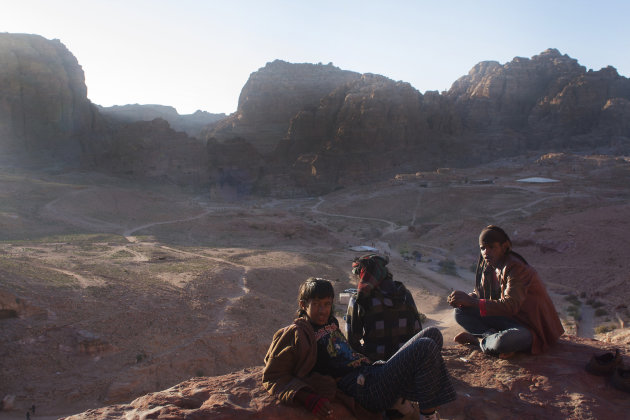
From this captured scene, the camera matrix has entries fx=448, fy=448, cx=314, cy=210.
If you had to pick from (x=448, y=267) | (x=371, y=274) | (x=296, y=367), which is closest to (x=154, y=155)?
(x=448, y=267)

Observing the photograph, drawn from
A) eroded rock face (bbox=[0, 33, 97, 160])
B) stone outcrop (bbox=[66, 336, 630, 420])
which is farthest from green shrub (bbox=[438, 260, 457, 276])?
eroded rock face (bbox=[0, 33, 97, 160])

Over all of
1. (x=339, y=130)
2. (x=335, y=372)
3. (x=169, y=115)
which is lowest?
(x=335, y=372)

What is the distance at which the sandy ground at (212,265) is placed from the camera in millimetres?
7680

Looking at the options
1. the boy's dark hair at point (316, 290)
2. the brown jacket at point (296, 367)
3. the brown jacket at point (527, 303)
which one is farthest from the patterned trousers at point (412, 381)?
the brown jacket at point (527, 303)

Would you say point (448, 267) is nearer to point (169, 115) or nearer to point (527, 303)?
point (527, 303)

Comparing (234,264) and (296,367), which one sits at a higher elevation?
(296,367)

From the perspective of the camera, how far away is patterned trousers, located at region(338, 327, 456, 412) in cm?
303

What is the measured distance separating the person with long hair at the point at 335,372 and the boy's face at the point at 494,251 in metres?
1.43

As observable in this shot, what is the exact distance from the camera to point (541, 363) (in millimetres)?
4238

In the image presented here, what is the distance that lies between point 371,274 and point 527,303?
1541 millimetres

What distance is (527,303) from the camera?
428cm

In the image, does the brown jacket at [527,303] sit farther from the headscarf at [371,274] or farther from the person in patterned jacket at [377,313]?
the headscarf at [371,274]

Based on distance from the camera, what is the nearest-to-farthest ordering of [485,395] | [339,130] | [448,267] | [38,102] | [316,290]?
1. [316,290]
2. [485,395]
3. [448,267]
4. [38,102]
5. [339,130]

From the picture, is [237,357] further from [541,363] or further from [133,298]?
[541,363]
